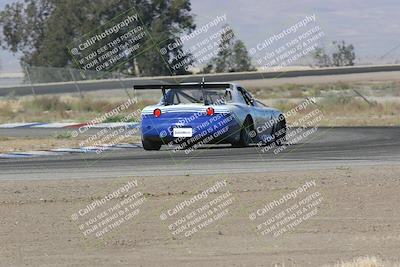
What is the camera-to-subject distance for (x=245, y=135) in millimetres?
18141

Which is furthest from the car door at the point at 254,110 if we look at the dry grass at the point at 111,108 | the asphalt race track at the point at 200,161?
the dry grass at the point at 111,108

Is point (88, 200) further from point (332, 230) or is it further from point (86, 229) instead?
point (332, 230)

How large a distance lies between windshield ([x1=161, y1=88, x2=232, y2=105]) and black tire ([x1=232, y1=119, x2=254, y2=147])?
0.63 m

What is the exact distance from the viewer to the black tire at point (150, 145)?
18.0 metres

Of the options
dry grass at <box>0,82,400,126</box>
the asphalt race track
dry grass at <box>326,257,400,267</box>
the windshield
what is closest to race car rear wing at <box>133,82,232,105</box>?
the windshield

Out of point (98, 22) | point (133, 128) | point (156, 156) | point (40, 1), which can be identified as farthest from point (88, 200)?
point (40, 1)

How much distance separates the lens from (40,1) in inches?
3438

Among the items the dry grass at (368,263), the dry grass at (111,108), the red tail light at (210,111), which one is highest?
the dry grass at (368,263)

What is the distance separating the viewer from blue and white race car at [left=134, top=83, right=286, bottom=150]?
1717 centimetres

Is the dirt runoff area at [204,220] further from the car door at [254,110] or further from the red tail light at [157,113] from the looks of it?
the car door at [254,110]

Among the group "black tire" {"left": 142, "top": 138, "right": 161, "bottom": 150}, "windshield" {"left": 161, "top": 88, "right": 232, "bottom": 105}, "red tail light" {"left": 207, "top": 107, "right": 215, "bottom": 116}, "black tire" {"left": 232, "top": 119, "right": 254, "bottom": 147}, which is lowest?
"black tire" {"left": 232, "top": 119, "right": 254, "bottom": 147}

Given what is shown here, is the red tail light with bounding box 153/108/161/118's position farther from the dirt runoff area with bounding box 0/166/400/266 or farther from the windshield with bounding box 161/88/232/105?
the dirt runoff area with bounding box 0/166/400/266

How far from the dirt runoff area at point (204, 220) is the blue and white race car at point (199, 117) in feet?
11.6

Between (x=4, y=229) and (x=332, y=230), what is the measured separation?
343 cm
